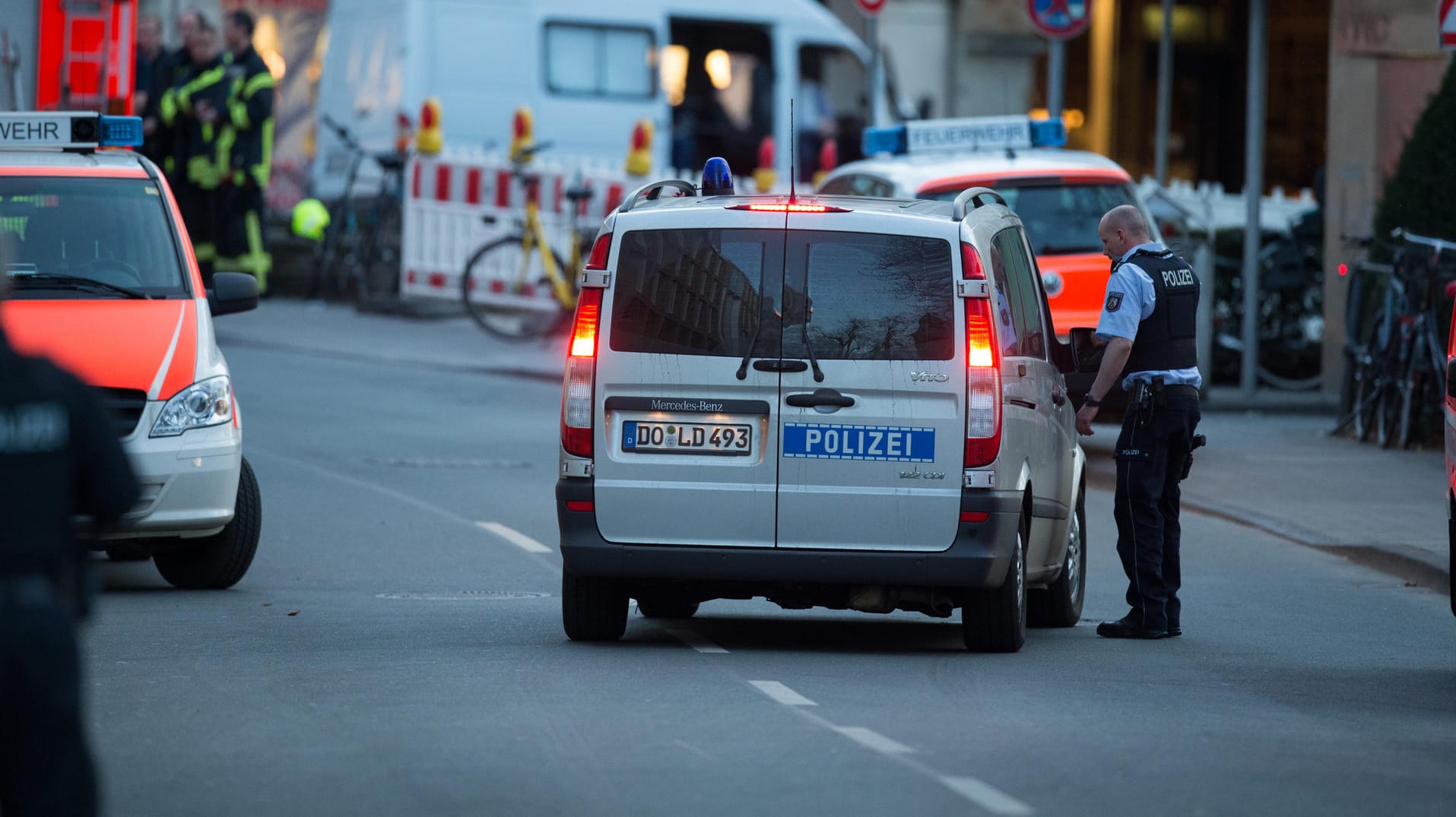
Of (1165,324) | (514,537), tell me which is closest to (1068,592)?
(1165,324)

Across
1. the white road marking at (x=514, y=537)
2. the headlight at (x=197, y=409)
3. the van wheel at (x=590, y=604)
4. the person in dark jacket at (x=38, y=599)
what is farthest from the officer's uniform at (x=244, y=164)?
the person in dark jacket at (x=38, y=599)

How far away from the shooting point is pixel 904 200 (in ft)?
32.4

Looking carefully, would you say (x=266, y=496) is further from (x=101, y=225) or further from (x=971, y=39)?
(x=971, y=39)

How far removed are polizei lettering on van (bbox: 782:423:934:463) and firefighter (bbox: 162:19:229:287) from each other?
44.5 ft

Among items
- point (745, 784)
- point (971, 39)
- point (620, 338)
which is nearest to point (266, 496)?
point (620, 338)

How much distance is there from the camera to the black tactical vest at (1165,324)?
34.7 feet

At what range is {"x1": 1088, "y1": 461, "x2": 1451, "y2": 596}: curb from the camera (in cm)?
1272

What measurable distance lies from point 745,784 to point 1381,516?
28.3 ft

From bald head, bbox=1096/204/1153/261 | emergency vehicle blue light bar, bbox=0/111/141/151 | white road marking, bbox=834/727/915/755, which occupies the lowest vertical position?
white road marking, bbox=834/727/915/755

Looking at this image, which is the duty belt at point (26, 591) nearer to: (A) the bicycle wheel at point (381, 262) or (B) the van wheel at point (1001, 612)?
(B) the van wheel at point (1001, 612)

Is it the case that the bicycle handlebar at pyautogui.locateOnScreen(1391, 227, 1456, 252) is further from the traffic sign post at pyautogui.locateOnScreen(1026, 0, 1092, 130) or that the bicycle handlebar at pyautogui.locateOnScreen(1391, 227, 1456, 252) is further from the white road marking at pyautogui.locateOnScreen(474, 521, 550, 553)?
the white road marking at pyautogui.locateOnScreen(474, 521, 550, 553)

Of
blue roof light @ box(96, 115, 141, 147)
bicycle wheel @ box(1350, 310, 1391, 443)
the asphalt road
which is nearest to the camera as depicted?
the asphalt road

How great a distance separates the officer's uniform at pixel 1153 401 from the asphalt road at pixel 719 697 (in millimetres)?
266

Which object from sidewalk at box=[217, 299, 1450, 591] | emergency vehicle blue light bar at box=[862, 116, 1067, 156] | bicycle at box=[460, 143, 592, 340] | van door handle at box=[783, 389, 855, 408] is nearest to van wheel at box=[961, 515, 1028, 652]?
van door handle at box=[783, 389, 855, 408]
